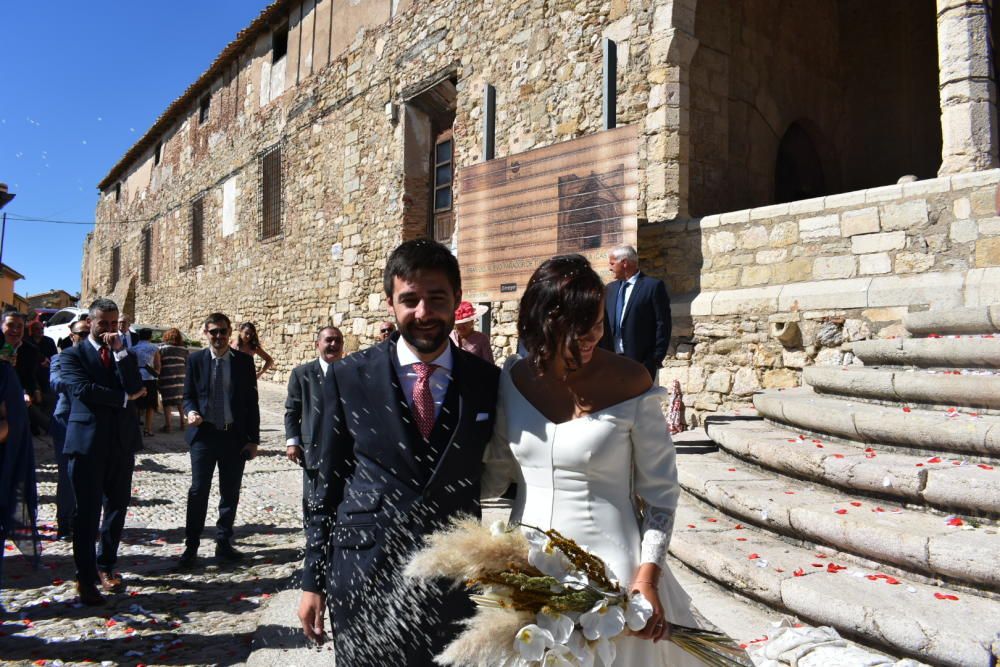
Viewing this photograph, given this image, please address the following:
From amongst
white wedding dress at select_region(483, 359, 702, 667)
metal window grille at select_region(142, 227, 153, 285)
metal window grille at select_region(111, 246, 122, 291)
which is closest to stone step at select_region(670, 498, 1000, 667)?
white wedding dress at select_region(483, 359, 702, 667)

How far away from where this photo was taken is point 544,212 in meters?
8.62

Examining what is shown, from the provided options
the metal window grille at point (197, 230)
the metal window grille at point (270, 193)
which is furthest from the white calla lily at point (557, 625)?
the metal window grille at point (197, 230)

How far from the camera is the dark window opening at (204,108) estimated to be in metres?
21.3

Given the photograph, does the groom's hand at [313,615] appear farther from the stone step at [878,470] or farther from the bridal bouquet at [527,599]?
the stone step at [878,470]

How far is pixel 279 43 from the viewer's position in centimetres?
1709

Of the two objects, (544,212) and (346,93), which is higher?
(346,93)

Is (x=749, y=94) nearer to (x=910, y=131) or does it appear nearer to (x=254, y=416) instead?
(x=910, y=131)

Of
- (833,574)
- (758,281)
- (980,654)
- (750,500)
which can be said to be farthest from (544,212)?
(980,654)

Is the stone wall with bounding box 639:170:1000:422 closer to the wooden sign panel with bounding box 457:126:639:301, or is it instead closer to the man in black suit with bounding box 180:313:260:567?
the wooden sign panel with bounding box 457:126:639:301

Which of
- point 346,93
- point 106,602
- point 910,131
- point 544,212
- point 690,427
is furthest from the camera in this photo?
point 346,93

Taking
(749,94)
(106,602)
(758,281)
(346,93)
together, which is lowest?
(106,602)

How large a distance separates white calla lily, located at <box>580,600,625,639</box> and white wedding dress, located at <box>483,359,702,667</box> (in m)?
0.21

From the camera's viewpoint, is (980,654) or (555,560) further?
(980,654)

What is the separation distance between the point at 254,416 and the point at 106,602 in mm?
1476
